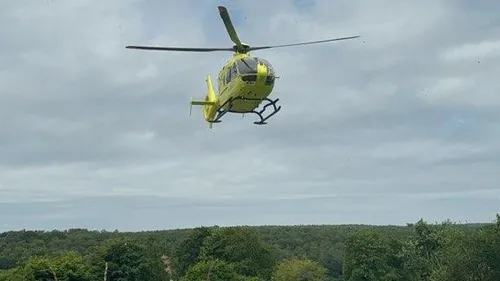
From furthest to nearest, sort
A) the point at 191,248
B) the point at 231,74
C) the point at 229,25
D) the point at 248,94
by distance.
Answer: the point at 191,248 < the point at 231,74 < the point at 248,94 < the point at 229,25

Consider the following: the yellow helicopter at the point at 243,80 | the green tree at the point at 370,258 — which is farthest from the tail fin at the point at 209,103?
the green tree at the point at 370,258

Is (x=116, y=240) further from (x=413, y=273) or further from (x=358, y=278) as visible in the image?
(x=413, y=273)

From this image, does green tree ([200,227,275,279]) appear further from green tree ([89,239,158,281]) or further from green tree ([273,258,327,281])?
green tree ([89,239,158,281])

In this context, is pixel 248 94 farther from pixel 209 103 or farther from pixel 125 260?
pixel 125 260

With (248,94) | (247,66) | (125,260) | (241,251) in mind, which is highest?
(247,66)

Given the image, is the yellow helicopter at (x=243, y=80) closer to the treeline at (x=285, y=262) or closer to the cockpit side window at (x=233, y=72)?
the cockpit side window at (x=233, y=72)

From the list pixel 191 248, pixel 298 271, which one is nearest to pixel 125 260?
pixel 191 248

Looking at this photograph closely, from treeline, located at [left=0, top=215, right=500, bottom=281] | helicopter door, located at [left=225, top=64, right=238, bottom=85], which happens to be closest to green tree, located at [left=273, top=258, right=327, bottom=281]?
treeline, located at [left=0, top=215, right=500, bottom=281]
